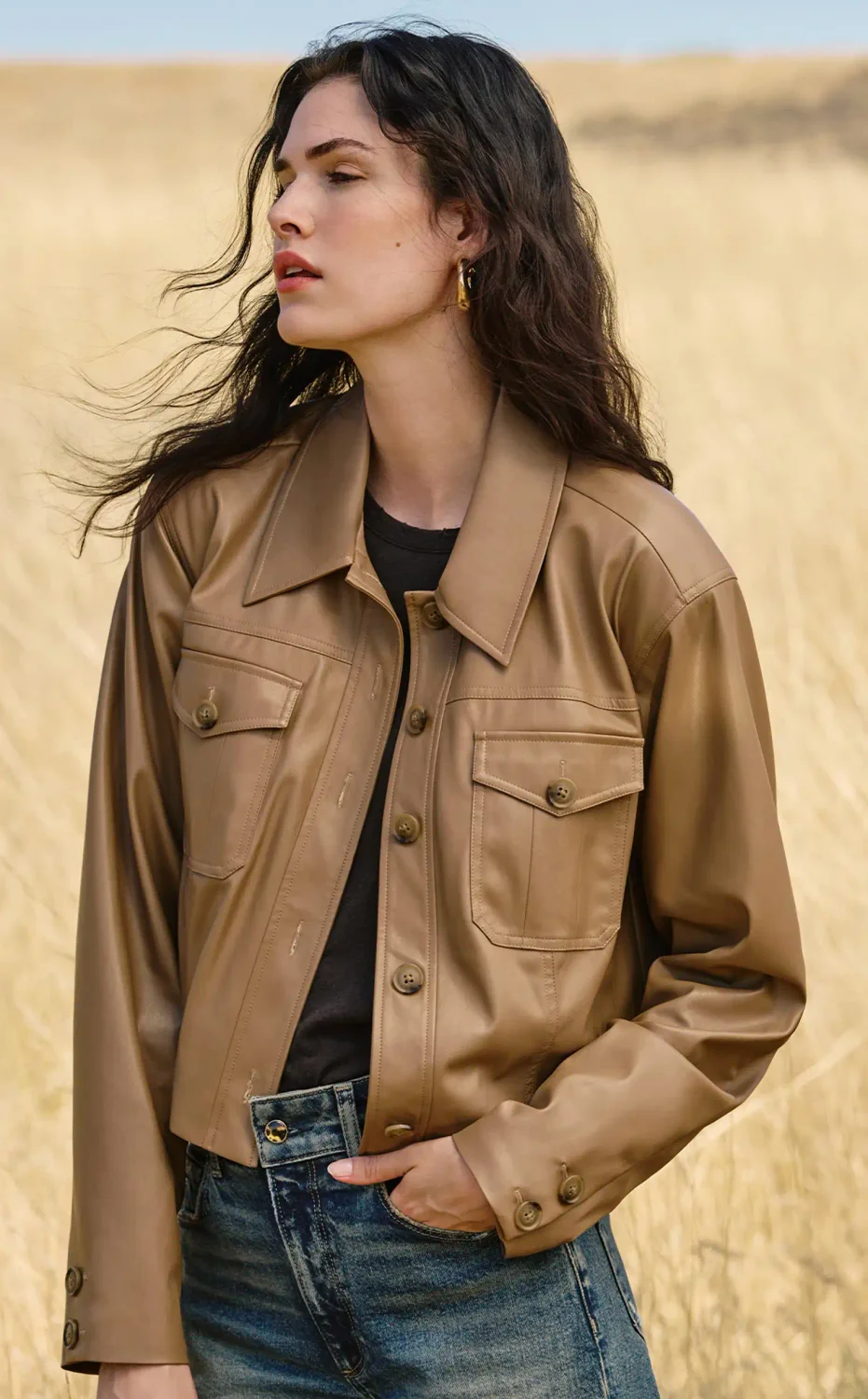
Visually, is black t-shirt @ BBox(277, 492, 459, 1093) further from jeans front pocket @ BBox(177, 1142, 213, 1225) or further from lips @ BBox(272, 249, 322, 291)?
lips @ BBox(272, 249, 322, 291)

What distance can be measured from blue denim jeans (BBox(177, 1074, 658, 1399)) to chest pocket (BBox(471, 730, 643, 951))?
264 millimetres

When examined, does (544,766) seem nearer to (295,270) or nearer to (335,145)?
(295,270)

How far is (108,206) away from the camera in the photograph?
9.56 metres

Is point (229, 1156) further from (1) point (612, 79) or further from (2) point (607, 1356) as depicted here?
(1) point (612, 79)

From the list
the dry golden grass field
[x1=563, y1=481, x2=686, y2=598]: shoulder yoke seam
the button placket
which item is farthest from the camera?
the dry golden grass field

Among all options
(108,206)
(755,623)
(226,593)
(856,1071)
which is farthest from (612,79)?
(226,593)

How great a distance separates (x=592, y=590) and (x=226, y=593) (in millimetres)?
452

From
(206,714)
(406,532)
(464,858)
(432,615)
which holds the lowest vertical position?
(464,858)

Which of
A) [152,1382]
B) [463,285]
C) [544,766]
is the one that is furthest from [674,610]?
[152,1382]

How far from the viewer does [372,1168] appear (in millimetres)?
1832

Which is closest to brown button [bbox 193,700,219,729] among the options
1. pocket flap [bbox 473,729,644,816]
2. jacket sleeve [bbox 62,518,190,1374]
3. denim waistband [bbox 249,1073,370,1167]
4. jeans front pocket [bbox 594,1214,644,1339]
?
jacket sleeve [bbox 62,518,190,1374]

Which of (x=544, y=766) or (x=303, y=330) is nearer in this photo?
(x=544, y=766)

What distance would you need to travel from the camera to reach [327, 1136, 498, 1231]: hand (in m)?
1.82

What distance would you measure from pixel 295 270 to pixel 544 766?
0.69 m
